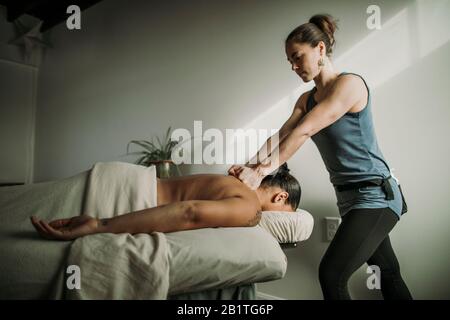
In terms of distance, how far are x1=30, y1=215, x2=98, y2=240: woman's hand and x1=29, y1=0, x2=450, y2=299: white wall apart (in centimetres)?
79

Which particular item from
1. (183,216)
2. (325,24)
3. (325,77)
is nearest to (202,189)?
(183,216)

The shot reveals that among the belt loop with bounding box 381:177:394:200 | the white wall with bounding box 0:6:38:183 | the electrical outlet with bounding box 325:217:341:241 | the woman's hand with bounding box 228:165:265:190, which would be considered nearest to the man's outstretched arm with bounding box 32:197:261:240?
the woman's hand with bounding box 228:165:265:190

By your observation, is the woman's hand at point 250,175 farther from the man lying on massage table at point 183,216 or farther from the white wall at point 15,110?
the white wall at point 15,110

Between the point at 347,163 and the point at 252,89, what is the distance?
2.14ft

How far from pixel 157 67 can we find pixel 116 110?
39 centimetres

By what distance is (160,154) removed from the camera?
57.5 inches

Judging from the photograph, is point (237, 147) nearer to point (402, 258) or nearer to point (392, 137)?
point (392, 137)

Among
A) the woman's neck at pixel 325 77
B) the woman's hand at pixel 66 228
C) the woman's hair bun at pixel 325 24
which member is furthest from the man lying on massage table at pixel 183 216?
the woman's hair bun at pixel 325 24

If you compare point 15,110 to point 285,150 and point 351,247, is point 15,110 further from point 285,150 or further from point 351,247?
point 351,247

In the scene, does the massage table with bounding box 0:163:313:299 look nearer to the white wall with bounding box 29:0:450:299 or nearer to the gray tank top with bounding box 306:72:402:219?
the gray tank top with bounding box 306:72:402:219

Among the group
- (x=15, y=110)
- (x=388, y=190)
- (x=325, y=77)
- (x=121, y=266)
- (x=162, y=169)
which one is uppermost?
(x=15, y=110)
